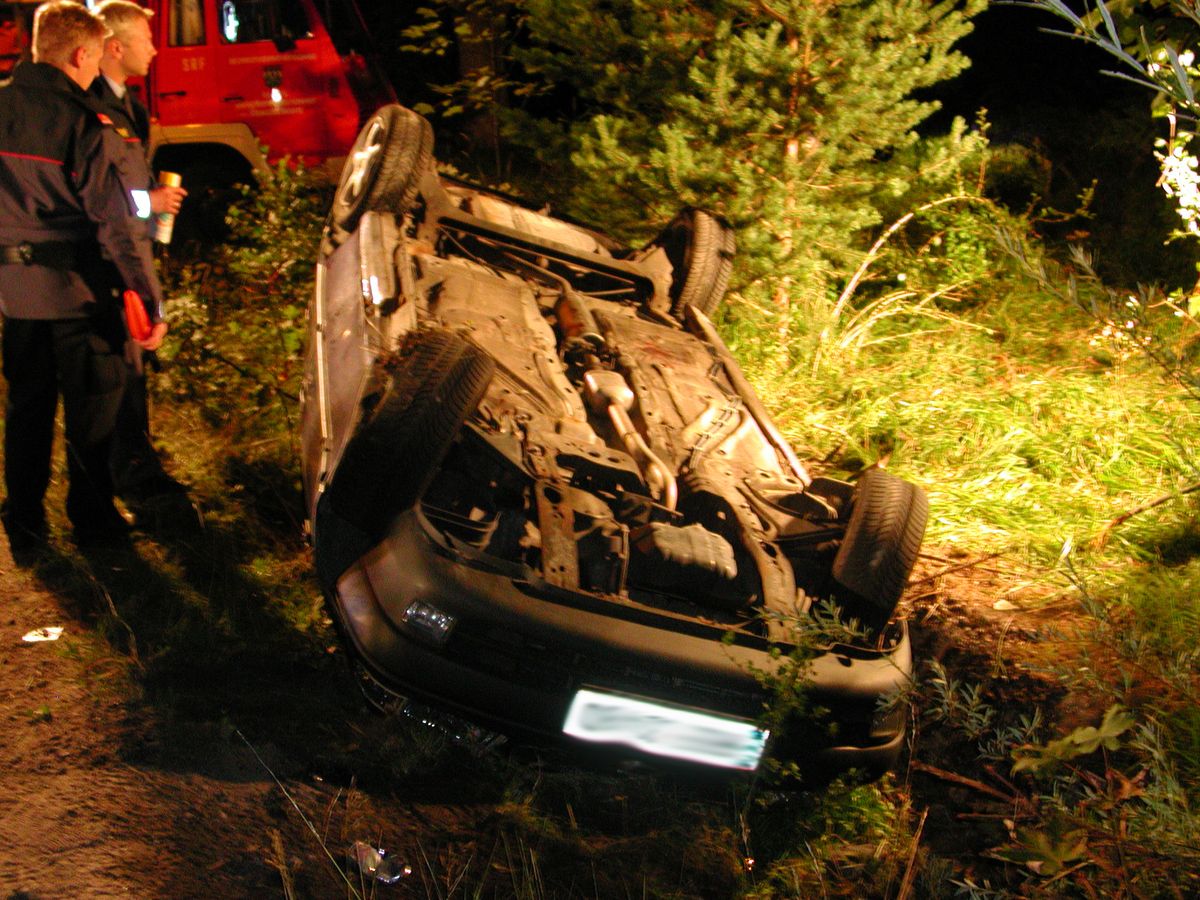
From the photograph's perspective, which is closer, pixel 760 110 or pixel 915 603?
pixel 915 603

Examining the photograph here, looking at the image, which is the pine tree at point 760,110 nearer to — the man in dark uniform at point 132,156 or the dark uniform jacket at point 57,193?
the man in dark uniform at point 132,156

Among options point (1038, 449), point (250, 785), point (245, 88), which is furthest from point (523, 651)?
point (245, 88)

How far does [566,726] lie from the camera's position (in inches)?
106

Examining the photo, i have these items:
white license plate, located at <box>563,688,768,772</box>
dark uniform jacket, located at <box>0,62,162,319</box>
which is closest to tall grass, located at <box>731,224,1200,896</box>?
white license plate, located at <box>563,688,768,772</box>

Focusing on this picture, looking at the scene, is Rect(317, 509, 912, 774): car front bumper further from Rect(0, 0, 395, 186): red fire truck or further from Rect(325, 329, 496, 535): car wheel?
Rect(0, 0, 395, 186): red fire truck

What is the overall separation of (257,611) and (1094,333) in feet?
17.8

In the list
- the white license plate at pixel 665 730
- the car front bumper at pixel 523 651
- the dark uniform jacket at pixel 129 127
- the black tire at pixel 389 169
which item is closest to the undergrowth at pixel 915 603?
the white license plate at pixel 665 730

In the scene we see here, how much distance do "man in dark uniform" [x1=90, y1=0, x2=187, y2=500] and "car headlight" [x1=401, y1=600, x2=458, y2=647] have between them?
6.81ft

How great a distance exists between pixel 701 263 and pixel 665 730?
287 centimetres

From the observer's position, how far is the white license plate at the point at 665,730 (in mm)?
2678

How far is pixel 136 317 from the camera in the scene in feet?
12.6

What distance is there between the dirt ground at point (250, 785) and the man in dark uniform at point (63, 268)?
14.2 inches

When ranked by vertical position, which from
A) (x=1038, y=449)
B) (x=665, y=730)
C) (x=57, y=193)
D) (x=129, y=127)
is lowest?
(x=1038, y=449)

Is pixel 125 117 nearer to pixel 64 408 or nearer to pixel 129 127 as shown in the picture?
pixel 129 127
